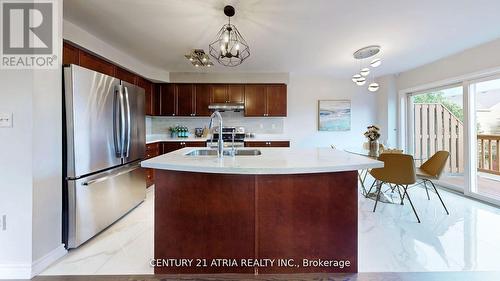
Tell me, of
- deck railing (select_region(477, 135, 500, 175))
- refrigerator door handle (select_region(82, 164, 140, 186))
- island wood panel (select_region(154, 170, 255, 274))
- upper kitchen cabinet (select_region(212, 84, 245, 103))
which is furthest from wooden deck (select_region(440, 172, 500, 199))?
refrigerator door handle (select_region(82, 164, 140, 186))

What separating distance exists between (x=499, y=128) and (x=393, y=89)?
2.04 metres

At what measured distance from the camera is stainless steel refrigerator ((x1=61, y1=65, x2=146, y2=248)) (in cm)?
202

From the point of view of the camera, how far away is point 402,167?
2.69 metres

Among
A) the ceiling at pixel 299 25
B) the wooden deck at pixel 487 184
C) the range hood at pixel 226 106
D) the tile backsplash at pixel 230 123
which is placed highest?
the ceiling at pixel 299 25

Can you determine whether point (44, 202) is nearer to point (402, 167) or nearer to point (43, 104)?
point (43, 104)

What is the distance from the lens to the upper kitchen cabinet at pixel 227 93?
483 centimetres

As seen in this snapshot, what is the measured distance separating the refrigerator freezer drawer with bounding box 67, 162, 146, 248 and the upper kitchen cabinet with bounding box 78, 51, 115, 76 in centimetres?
138

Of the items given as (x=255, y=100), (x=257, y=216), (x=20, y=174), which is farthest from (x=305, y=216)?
(x=255, y=100)

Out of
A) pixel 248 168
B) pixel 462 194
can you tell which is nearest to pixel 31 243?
pixel 248 168

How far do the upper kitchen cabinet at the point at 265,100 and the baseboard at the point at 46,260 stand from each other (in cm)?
364

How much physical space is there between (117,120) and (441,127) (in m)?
5.43

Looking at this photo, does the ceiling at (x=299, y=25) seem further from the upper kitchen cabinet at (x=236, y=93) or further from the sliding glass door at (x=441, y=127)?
the upper kitchen cabinet at (x=236, y=93)

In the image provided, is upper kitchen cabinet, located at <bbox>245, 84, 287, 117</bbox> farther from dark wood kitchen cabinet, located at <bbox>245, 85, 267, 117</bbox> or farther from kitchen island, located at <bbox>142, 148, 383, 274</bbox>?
kitchen island, located at <bbox>142, 148, 383, 274</bbox>

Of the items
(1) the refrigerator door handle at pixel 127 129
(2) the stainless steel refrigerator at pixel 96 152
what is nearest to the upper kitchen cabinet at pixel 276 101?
(2) the stainless steel refrigerator at pixel 96 152
